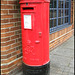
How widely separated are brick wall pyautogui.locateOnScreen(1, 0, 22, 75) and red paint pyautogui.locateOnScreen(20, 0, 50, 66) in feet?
1.27

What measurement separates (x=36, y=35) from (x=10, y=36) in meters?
0.71

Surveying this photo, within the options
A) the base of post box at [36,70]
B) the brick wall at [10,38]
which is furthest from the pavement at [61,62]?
the base of post box at [36,70]

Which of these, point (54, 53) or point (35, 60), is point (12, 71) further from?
point (54, 53)

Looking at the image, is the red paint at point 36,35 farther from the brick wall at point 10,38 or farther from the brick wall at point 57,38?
the brick wall at point 57,38

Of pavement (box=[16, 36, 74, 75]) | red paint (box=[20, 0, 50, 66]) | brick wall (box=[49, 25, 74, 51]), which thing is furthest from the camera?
brick wall (box=[49, 25, 74, 51])

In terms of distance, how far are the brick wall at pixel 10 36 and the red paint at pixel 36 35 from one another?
0.39 meters

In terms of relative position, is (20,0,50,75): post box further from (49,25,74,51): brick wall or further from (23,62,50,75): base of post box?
(49,25,74,51): brick wall

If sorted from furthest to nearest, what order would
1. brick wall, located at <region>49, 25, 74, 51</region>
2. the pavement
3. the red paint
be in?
1. brick wall, located at <region>49, 25, 74, 51</region>
2. the pavement
3. the red paint

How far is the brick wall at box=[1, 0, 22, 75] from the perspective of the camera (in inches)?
111

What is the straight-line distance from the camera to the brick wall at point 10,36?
282cm

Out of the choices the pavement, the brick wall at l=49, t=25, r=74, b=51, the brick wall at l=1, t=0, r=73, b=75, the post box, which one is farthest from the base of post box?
the brick wall at l=49, t=25, r=74, b=51

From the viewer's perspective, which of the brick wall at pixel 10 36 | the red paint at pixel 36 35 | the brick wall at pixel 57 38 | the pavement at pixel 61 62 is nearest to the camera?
the red paint at pixel 36 35

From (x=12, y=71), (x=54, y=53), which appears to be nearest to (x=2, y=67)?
(x=12, y=71)

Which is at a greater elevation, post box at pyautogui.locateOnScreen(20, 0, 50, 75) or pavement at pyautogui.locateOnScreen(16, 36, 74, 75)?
post box at pyautogui.locateOnScreen(20, 0, 50, 75)
